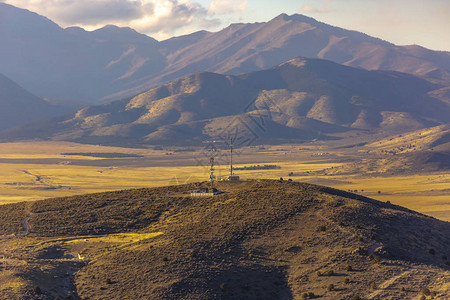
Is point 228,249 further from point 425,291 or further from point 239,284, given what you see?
point 425,291

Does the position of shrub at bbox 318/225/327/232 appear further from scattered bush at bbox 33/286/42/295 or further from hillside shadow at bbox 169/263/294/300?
scattered bush at bbox 33/286/42/295

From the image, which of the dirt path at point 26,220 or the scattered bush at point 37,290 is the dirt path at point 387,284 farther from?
the dirt path at point 26,220

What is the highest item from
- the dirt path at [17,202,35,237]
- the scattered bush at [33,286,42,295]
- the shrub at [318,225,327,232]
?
the shrub at [318,225,327,232]

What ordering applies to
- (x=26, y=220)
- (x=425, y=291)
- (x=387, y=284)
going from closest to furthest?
(x=425, y=291) < (x=387, y=284) < (x=26, y=220)

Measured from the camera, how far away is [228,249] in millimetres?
68250

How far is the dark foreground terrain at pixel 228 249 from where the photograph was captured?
60.0 m

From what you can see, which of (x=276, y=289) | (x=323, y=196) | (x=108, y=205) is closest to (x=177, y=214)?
A: (x=108, y=205)

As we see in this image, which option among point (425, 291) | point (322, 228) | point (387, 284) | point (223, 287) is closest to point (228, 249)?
point (223, 287)

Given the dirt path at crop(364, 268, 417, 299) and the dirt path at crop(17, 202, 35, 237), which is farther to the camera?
the dirt path at crop(17, 202, 35, 237)

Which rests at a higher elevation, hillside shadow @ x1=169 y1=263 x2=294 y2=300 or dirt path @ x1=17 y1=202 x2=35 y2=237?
dirt path @ x1=17 y1=202 x2=35 y2=237

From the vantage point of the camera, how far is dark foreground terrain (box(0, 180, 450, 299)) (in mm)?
60000

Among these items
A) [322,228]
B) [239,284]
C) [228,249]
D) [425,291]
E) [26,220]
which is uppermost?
[322,228]

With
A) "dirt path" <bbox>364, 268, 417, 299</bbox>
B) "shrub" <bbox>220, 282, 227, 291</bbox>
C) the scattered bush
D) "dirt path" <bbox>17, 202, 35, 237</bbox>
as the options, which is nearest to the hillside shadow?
"shrub" <bbox>220, 282, 227, 291</bbox>

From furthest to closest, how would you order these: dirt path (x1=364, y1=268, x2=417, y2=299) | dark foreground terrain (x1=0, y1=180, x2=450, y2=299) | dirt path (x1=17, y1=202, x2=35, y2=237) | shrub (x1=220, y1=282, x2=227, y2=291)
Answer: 1. dirt path (x1=17, y1=202, x2=35, y2=237)
2. shrub (x1=220, y1=282, x2=227, y2=291)
3. dark foreground terrain (x1=0, y1=180, x2=450, y2=299)
4. dirt path (x1=364, y1=268, x2=417, y2=299)
